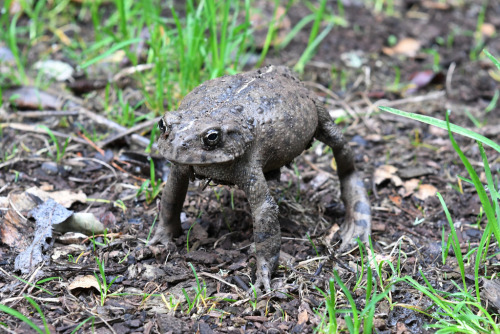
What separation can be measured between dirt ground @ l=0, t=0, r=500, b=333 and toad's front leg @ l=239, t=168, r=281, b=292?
0.13 m

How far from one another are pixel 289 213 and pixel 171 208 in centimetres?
101

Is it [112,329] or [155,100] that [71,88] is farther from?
[112,329]

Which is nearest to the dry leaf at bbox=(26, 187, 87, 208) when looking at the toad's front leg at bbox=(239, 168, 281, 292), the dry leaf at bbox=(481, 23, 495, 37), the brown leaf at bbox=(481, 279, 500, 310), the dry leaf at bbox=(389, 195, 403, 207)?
the toad's front leg at bbox=(239, 168, 281, 292)

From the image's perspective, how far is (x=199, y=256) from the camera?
3623 millimetres

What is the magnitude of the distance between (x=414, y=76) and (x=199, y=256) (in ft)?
13.3

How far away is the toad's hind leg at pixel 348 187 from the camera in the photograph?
13.0 feet

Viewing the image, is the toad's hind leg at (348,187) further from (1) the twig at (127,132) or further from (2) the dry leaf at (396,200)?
(1) the twig at (127,132)

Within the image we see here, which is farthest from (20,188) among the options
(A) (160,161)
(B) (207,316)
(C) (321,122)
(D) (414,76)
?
(D) (414,76)

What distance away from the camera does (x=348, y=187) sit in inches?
169

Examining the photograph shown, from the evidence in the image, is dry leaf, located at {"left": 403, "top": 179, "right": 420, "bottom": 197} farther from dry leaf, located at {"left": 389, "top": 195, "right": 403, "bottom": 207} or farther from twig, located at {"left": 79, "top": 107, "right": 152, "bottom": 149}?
twig, located at {"left": 79, "top": 107, "right": 152, "bottom": 149}

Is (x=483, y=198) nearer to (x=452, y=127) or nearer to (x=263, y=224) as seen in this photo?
(x=452, y=127)

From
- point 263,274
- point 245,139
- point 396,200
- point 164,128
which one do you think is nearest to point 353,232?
point 396,200

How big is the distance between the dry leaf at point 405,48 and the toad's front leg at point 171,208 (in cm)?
435

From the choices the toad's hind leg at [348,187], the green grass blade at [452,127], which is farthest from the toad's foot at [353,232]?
the green grass blade at [452,127]
